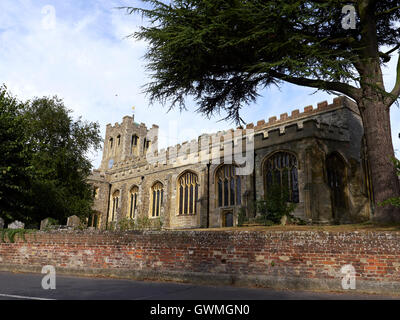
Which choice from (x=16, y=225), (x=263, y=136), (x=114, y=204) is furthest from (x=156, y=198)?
(x=16, y=225)

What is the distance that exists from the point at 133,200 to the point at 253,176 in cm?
1451

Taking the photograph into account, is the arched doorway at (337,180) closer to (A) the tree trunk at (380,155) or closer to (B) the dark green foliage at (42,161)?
(A) the tree trunk at (380,155)

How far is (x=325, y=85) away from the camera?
9930 mm

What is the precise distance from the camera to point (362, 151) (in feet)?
59.9

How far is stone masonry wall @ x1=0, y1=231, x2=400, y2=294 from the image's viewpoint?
6.35 metres

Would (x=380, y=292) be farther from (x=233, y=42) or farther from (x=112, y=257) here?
(x=233, y=42)

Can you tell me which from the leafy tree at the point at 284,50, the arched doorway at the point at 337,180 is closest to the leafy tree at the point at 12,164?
the leafy tree at the point at 284,50

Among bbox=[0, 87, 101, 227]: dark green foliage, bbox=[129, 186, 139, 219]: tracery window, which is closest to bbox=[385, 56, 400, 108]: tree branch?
bbox=[0, 87, 101, 227]: dark green foliage

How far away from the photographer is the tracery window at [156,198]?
26.0 m

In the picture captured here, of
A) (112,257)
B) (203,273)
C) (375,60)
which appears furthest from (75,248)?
(375,60)

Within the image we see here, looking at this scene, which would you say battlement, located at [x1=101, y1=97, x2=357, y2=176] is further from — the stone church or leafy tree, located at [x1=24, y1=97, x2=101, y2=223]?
leafy tree, located at [x1=24, y1=97, x2=101, y2=223]

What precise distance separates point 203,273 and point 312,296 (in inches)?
108

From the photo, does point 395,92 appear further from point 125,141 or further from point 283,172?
point 125,141

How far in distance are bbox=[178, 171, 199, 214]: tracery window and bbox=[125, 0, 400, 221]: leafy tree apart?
37.6 ft
